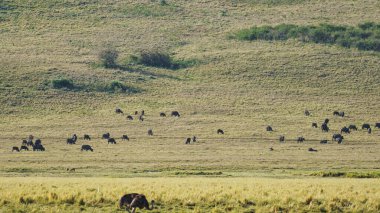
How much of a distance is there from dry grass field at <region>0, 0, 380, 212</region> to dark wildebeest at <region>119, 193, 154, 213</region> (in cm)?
45

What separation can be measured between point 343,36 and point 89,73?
33890mm

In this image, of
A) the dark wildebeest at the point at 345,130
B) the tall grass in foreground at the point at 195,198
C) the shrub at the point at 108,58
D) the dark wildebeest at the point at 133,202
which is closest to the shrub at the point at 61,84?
the shrub at the point at 108,58

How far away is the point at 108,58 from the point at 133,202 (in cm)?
6280

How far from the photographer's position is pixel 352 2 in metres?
114

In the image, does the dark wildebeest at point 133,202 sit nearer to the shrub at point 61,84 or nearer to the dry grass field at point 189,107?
the dry grass field at point 189,107

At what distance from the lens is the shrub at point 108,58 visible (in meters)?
83.5

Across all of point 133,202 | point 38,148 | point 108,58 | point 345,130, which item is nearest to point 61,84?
point 108,58

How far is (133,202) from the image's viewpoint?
73.1 ft

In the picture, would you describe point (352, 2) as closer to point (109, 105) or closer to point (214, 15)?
point (214, 15)

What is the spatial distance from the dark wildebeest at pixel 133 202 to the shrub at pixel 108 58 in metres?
61.0

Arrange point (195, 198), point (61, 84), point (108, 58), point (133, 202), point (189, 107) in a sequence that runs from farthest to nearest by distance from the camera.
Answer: point (108, 58)
point (61, 84)
point (189, 107)
point (195, 198)
point (133, 202)

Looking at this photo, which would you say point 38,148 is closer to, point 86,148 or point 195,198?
point 86,148

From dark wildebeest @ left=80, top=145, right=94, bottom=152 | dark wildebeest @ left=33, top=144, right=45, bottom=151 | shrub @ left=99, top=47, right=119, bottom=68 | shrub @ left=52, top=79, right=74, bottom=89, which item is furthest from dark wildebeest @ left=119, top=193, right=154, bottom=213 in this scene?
shrub @ left=99, top=47, right=119, bottom=68

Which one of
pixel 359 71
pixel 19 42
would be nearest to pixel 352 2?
pixel 359 71
